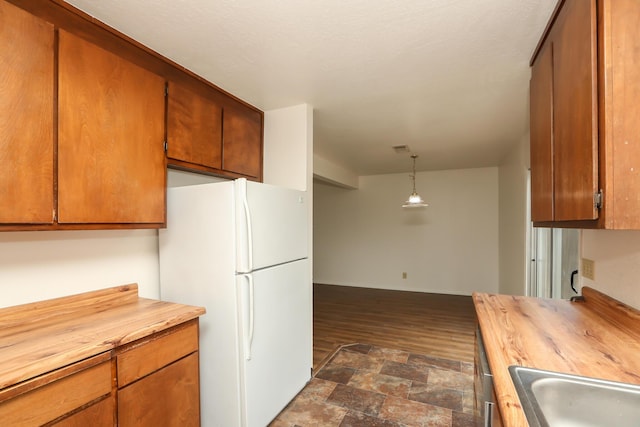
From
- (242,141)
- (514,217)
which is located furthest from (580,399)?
(514,217)

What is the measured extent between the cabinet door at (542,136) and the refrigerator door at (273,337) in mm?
1576

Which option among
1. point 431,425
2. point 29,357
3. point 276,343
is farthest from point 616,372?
point 29,357

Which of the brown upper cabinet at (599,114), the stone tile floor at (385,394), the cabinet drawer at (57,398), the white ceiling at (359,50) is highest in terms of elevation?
the white ceiling at (359,50)

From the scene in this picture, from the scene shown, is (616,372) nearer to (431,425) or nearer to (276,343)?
(431,425)

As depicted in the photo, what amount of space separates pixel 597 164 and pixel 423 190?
5043mm

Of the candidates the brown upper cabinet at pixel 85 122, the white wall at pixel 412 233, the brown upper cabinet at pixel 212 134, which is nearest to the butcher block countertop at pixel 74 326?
the brown upper cabinet at pixel 85 122

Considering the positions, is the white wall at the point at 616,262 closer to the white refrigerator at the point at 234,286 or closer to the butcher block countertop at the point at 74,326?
the white refrigerator at the point at 234,286

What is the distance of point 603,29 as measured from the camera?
93cm

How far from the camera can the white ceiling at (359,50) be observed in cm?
137

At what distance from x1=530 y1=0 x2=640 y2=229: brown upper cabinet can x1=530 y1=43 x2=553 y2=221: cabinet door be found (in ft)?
0.44

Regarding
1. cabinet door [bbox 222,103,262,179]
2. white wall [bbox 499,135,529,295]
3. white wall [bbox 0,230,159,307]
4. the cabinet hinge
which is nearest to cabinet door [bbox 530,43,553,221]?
the cabinet hinge

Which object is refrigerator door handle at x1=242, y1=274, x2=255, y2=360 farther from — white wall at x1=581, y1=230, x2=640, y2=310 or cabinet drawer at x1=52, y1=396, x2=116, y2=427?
white wall at x1=581, y1=230, x2=640, y2=310

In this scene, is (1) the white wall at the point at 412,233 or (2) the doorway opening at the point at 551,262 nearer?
(2) the doorway opening at the point at 551,262

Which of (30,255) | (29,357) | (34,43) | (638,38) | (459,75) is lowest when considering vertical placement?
(29,357)
